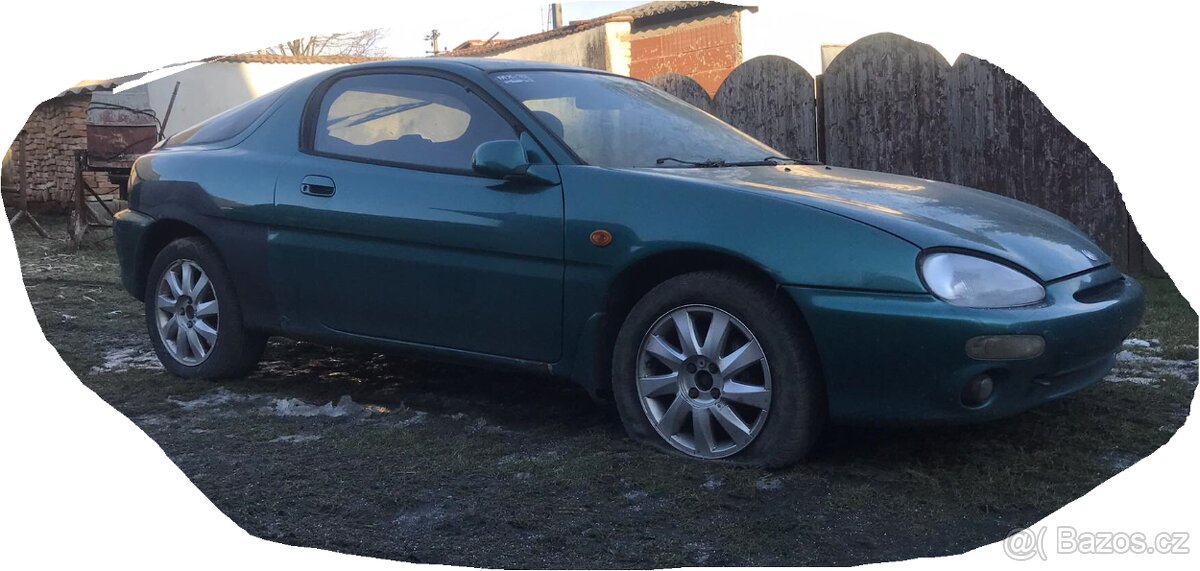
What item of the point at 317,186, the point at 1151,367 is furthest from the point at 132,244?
the point at 1151,367

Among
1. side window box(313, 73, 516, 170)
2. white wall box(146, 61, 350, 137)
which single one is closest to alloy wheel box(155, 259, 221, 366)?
side window box(313, 73, 516, 170)

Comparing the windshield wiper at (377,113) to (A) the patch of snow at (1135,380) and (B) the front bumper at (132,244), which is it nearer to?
(B) the front bumper at (132,244)

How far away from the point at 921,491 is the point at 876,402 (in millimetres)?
328

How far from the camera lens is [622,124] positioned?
494cm

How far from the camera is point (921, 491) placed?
386 centimetres

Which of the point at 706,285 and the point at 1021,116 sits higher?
the point at 1021,116

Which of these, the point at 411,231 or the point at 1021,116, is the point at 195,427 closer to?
the point at 411,231

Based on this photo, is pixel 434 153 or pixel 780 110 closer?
pixel 434 153

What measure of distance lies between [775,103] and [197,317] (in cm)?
570

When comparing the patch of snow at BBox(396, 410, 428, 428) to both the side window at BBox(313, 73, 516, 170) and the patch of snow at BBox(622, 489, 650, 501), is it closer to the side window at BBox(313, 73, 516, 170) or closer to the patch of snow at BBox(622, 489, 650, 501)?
the side window at BBox(313, 73, 516, 170)

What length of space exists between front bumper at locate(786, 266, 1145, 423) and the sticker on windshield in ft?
5.63

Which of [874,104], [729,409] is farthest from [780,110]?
[729,409]

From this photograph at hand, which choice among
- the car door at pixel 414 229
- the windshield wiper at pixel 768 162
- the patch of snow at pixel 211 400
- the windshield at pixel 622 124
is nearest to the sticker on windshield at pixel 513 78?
the windshield at pixel 622 124

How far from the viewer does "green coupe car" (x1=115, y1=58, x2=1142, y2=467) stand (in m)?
3.86
